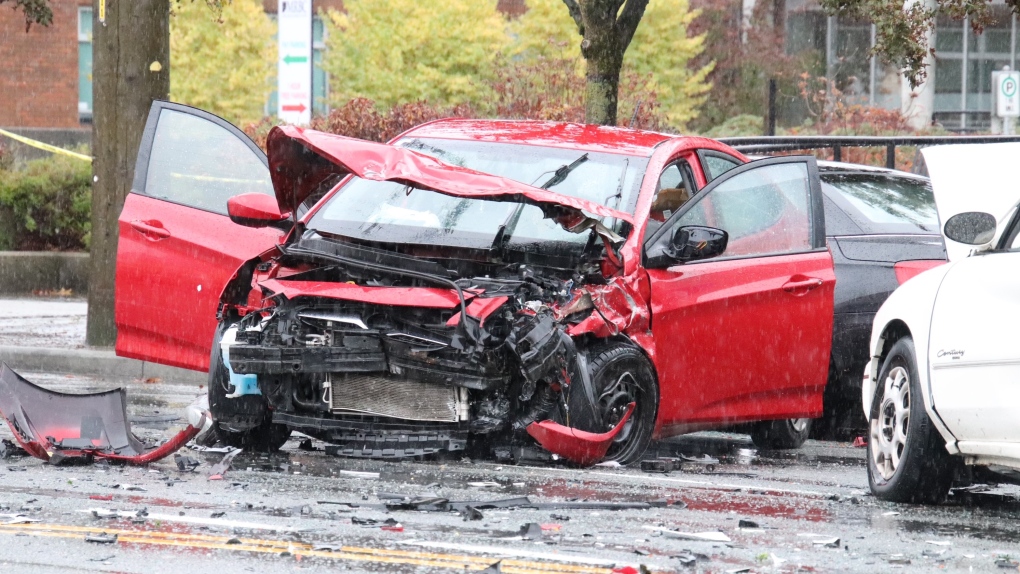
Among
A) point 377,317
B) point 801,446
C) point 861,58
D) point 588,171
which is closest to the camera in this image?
point 377,317

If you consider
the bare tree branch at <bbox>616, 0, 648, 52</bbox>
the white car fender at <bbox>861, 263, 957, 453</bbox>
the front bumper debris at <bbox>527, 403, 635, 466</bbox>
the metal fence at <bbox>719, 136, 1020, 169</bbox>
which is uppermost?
the bare tree branch at <bbox>616, 0, 648, 52</bbox>

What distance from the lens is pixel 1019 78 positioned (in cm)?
2306

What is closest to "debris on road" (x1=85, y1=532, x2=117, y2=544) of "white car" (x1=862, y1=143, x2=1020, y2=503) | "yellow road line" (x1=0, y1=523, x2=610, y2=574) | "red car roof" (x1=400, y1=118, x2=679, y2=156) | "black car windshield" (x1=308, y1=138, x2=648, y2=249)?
"yellow road line" (x1=0, y1=523, x2=610, y2=574)

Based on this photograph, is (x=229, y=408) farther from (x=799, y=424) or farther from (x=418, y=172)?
(x=799, y=424)

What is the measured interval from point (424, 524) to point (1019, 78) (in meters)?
19.6

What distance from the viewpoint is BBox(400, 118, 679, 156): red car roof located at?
7.95 meters

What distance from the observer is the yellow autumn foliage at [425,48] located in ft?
103

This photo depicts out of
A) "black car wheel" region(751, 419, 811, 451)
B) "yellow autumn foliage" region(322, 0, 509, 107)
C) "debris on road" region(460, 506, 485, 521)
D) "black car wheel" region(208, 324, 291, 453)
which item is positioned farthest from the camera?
"yellow autumn foliage" region(322, 0, 509, 107)

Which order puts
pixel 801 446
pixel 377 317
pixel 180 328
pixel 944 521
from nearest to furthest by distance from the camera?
pixel 944 521, pixel 377 317, pixel 180 328, pixel 801 446

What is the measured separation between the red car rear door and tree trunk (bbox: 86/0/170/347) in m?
5.53

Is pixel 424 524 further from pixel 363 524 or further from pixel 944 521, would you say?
pixel 944 521

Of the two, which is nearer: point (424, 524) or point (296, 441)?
point (424, 524)

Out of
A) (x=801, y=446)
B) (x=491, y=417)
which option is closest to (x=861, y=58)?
(x=801, y=446)

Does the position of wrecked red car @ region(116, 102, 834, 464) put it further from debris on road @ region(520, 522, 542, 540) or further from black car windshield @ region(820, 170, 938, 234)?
debris on road @ region(520, 522, 542, 540)
